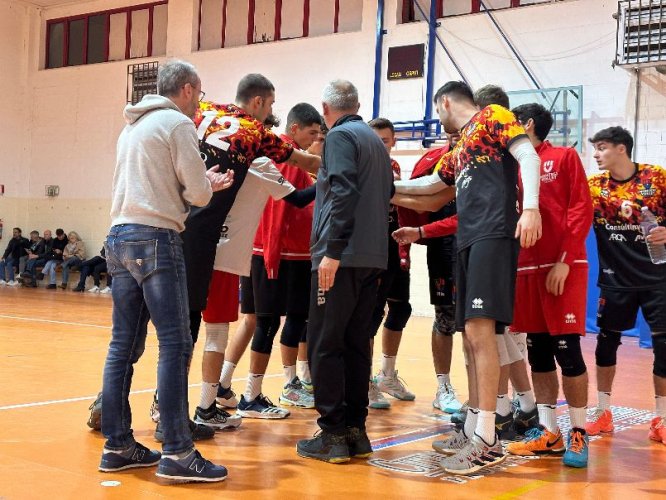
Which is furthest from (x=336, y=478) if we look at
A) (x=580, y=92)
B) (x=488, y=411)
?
(x=580, y=92)

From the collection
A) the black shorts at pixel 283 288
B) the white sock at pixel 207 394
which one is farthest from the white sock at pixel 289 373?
the white sock at pixel 207 394

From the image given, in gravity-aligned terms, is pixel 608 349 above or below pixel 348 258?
below

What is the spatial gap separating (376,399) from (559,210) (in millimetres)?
1988

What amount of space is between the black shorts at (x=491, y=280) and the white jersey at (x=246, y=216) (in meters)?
1.35

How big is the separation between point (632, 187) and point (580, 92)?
919cm

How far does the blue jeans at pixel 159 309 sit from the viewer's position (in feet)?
11.6

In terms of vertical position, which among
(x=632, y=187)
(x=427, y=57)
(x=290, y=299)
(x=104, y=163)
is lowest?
(x=290, y=299)

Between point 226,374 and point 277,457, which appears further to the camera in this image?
point 226,374

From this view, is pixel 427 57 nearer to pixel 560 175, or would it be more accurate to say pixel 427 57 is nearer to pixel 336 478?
pixel 560 175

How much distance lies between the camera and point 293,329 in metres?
5.66

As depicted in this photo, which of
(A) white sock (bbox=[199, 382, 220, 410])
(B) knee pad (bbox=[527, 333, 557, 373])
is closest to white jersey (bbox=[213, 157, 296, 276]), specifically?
(A) white sock (bbox=[199, 382, 220, 410])

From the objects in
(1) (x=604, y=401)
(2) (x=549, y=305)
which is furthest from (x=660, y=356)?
(2) (x=549, y=305)

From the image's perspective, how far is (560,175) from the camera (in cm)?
455

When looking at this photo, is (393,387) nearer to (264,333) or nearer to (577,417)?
(264,333)
